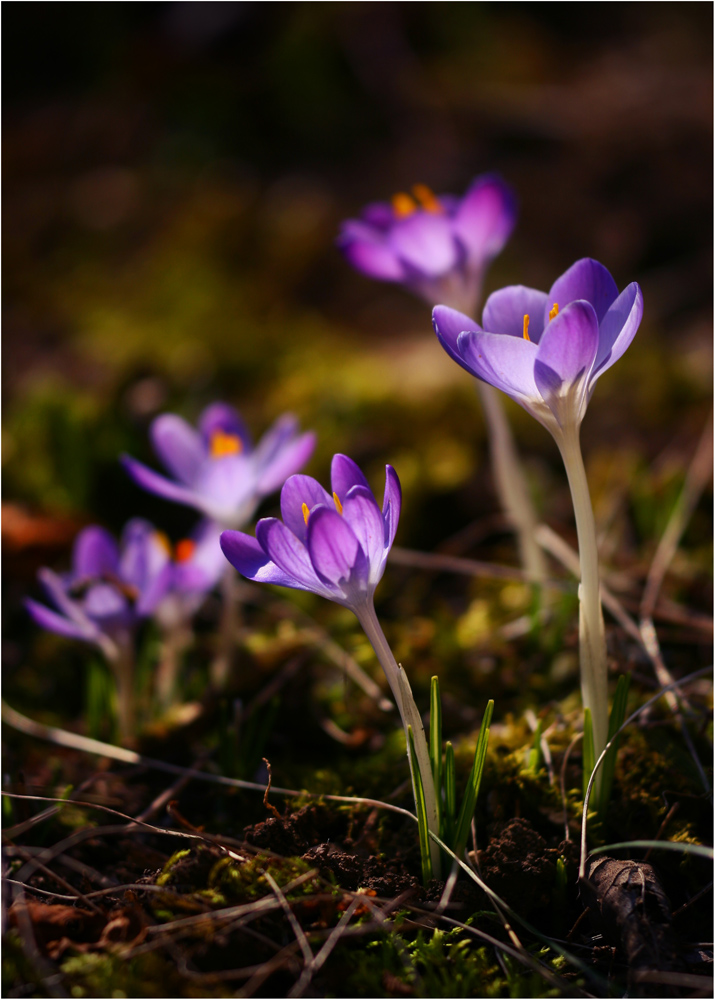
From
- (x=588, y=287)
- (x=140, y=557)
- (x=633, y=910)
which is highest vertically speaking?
(x=588, y=287)

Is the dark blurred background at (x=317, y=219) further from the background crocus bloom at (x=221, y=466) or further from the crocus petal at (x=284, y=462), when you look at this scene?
the crocus petal at (x=284, y=462)

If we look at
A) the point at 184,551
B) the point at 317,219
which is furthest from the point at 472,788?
the point at 317,219

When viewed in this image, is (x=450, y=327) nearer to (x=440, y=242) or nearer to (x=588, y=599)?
(x=588, y=599)

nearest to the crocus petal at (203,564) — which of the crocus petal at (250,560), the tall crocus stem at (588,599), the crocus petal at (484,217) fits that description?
the crocus petal at (250,560)

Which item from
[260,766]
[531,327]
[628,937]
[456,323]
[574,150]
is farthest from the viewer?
[574,150]

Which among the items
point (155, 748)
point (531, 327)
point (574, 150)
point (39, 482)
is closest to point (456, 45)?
point (574, 150)

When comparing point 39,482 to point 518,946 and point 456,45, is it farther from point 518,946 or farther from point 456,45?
point 456,45
